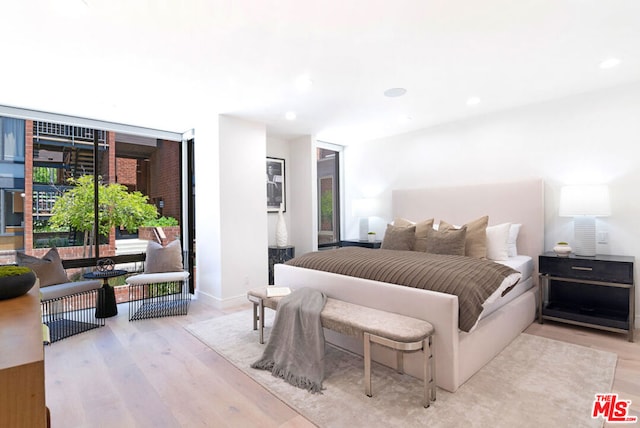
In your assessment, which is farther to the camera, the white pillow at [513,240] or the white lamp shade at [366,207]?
the white lamp shade at [366,207]

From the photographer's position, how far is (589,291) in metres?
3.60

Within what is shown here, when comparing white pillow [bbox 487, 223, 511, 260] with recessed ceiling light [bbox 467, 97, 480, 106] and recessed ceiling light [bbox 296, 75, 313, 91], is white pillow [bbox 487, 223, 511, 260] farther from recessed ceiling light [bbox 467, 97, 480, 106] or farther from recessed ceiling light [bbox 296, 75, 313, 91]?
recessed ceiling light [bbox 296, 75, 313, 91]

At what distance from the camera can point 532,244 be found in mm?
3910

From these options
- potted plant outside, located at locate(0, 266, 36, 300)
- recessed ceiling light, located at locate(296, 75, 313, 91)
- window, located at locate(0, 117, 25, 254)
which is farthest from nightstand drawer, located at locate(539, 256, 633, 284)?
window, located at locate(0, 117, 25, 254)

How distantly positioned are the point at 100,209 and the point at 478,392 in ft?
15.7

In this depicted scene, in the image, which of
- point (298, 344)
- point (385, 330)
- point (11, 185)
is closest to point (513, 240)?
point (385, 330)

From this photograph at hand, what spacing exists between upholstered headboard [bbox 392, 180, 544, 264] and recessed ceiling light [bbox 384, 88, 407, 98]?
1.73m

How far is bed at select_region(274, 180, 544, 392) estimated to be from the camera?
2.25m

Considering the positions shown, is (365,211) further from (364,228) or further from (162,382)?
(162,382)

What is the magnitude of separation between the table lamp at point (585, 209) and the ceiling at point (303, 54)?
3.67 ft

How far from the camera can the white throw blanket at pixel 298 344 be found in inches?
93.0

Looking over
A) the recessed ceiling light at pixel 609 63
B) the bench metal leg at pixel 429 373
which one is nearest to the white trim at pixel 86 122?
the bench metal leg at pixel 429 373

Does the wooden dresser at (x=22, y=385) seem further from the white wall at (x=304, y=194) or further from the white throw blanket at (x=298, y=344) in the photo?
the white wall at (x=304, y=194)

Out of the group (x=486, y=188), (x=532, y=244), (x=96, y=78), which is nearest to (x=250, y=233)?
(x=96, y=78)
